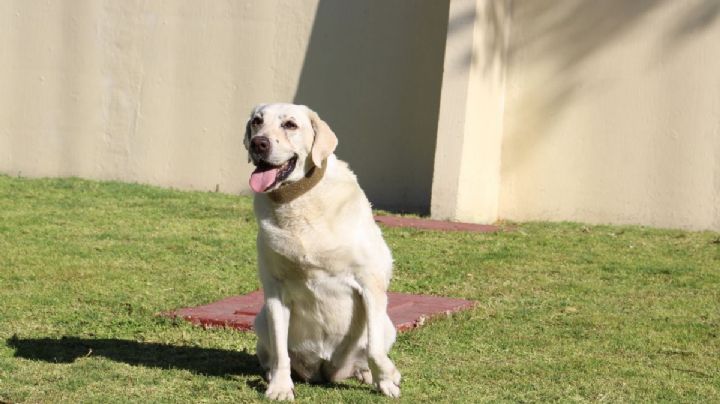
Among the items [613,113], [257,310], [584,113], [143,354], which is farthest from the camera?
[584,113]

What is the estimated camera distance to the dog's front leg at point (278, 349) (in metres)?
5.48

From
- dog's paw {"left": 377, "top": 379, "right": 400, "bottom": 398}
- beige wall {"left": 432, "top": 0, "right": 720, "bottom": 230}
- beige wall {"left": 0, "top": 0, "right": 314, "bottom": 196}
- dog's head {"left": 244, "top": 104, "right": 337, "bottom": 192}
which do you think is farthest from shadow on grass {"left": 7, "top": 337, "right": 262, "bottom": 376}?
beige wall {"left": 0, "top": 0, "right": 314, "bottom": 196}

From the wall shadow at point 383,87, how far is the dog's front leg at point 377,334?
19.9 feet

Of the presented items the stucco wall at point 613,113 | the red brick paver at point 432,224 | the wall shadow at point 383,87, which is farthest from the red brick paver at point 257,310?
the wall shadow at point 383,87

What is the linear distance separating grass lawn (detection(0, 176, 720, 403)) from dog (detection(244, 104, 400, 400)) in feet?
0.83

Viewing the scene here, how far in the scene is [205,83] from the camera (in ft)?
41.2

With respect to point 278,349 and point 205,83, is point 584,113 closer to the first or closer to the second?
point 205,83

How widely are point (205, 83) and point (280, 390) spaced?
24.4ft

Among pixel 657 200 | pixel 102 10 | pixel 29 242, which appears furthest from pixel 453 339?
pixel 102 10

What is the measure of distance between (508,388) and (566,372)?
1.50ft

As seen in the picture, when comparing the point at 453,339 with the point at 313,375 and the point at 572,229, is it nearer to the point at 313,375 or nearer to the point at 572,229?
the point at 313,375

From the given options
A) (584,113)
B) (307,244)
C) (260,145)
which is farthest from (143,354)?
(584,113)

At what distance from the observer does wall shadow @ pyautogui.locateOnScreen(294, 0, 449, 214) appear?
38.7 ft

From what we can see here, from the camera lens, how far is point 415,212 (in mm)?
11719
